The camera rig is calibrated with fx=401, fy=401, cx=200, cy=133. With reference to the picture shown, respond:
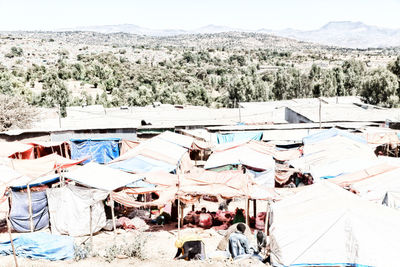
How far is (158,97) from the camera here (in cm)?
5262

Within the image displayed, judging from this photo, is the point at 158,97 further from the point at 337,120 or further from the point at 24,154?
the point at 24,154

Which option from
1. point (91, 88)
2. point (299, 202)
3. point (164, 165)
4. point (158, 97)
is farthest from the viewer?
point (91, 88)

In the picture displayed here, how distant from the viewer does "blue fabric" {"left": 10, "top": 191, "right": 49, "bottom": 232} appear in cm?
1110

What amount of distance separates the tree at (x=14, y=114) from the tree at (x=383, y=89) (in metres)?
32.7

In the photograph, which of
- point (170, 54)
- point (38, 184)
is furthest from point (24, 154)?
point (170, 54)

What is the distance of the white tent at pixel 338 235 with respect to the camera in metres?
6.29

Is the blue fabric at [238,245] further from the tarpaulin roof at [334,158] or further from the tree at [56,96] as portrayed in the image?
the tree at [56,96]

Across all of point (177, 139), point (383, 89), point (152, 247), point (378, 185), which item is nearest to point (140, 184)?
point (152, 247)

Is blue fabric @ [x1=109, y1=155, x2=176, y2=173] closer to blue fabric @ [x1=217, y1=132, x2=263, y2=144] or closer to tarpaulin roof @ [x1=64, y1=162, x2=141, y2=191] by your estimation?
tarpaulin roof @ [x1=64, y1=162, x2=141, y2=191]

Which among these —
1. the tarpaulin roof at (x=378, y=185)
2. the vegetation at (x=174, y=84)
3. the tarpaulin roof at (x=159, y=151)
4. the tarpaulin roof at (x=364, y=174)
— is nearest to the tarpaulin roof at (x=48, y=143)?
the tarpaulin roof at (x=159, y=151)

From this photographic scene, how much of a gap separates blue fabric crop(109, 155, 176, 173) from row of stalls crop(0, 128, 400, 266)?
0.04m

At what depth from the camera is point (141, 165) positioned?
14.2m

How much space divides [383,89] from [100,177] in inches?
1508

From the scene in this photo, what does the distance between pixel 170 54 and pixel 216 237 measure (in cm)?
9599
